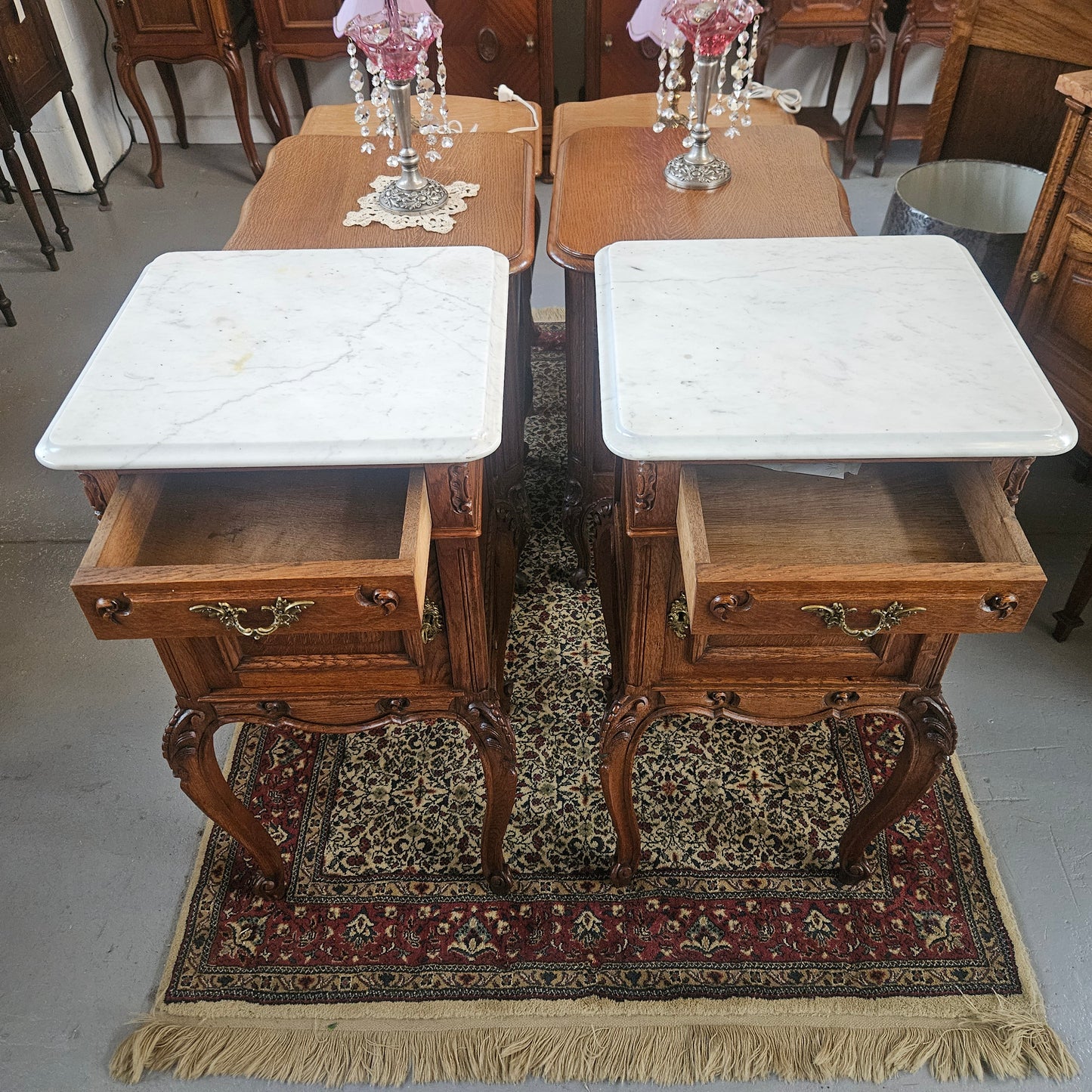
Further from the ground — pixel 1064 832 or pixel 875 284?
pixel 875 284

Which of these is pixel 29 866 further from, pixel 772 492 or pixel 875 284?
pixel 875 284

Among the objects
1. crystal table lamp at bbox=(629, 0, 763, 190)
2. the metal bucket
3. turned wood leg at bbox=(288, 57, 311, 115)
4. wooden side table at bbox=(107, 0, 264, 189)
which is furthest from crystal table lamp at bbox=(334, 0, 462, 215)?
turned wood leg at bbox=(288, 57, 311, 115)

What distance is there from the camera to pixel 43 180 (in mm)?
2787

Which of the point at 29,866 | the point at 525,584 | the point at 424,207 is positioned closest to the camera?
the point at 29,866

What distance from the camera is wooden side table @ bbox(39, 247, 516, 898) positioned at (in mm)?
863

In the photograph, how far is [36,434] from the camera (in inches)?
91.4

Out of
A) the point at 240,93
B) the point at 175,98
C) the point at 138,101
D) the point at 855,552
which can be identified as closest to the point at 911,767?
the point at 855,552

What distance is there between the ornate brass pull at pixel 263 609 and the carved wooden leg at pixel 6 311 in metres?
2.29

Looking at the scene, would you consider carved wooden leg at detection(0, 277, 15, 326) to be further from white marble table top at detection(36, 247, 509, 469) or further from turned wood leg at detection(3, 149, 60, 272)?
white marble table top at detection(36, 247, 509, 469)

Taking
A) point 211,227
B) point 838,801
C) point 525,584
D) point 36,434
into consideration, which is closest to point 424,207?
point 525,584

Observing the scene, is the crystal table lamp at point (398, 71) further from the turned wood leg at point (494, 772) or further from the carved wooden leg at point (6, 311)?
the carved wooden leg at point (6, 311)

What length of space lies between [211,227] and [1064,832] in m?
3.07

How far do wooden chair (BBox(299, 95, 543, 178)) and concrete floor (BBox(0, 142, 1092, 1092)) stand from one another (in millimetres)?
1053

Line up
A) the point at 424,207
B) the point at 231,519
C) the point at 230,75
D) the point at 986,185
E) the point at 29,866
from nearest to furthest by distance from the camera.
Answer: the point at 231,519
the point at 29,866
the point at 424,207
the point at 986,185
the point at 230,75
